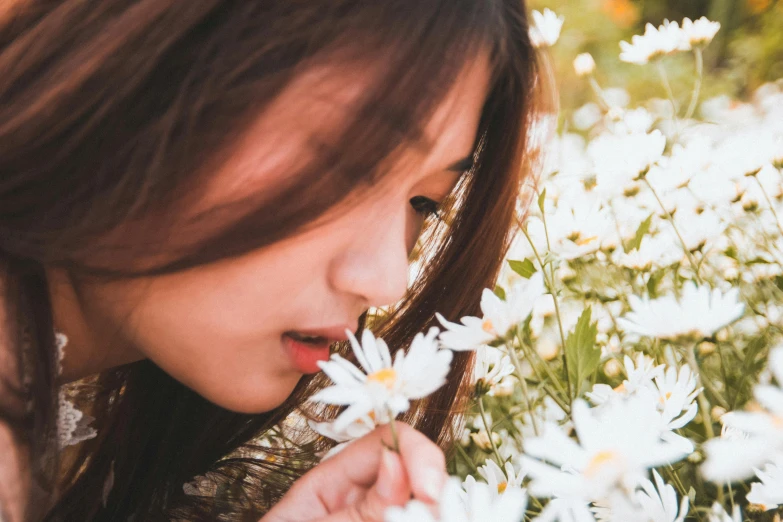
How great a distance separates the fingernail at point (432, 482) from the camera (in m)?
0.37

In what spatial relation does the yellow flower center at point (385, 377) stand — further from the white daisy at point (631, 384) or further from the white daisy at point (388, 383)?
the white daisy at point (631, 384)

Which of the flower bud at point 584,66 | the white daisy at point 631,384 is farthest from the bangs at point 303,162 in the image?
the flower bud at point 584,66

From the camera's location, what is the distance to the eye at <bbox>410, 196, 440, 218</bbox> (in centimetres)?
69

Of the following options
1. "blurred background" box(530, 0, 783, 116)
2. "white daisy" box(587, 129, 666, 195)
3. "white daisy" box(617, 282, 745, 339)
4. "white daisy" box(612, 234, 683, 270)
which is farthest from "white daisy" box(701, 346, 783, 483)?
"blurred background" box(530, 0, 783, 116)

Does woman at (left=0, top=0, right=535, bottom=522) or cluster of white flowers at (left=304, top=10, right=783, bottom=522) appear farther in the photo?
woman at (left=0, top=0, right=535, bottom=522)

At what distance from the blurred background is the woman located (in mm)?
1636

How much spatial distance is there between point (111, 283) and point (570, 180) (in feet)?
2.08

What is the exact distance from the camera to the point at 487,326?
46 cm

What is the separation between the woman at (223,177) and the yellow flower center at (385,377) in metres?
0.06

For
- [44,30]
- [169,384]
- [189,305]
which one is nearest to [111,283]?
[189,305]

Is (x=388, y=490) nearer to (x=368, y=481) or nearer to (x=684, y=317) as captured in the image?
(x=368, y=481)

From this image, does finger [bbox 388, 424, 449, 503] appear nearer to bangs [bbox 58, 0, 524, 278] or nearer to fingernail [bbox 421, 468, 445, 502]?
fingernail [bbox 421, 468, 445, 502]

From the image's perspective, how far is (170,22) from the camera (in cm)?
49

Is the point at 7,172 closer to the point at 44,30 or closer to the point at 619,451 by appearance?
the point at 44,30
